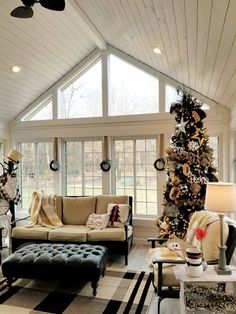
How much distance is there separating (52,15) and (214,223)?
367 centimetres

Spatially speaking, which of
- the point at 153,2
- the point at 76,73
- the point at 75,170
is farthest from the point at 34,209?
the point at 153,2

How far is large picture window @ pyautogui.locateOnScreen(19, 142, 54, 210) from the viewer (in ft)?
21.0

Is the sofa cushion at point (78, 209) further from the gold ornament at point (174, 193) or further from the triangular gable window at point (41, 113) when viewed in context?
the triangular gable window at point (41, 113)

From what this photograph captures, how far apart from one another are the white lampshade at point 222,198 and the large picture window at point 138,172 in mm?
2976

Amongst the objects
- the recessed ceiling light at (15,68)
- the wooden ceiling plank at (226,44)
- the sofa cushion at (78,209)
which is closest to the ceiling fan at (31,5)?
the wooden ceiling plank at (226,44)

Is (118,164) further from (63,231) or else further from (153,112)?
(63,231)

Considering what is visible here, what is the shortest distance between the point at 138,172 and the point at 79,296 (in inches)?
114

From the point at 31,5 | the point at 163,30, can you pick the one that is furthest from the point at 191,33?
the point at 31,5

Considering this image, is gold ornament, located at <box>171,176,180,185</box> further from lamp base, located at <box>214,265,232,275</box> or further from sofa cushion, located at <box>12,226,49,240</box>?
sofa cushion, located at <box>12,226,49,240</box>

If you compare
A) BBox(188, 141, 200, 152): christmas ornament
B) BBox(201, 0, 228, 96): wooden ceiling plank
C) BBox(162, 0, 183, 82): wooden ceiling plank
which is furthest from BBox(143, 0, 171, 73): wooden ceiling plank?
BBox(188, 141, 200, 152): christmas ornament

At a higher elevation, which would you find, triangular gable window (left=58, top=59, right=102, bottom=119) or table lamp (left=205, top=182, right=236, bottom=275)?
triangular gable window (left=58, top=59, right=102, bottom=119)

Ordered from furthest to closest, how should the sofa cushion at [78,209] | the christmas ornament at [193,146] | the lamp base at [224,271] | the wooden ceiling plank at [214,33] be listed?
the sofa cushion at [78,209], the christmas ornament at [193,146], the lamp base at [224,271], the wooden ceiling plank at [214,33]

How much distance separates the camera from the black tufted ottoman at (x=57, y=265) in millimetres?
3410

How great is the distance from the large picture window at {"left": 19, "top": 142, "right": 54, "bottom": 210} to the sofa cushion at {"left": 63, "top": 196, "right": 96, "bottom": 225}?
103 centimetres
